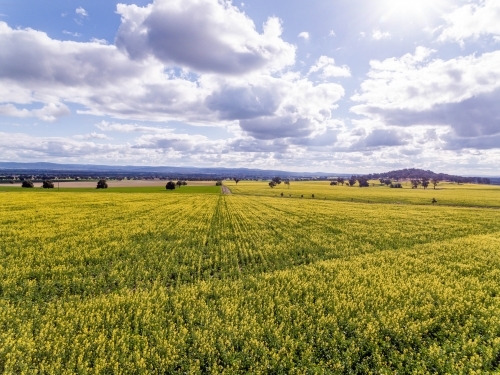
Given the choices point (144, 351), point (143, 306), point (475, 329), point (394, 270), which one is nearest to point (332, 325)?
point (475, 329)

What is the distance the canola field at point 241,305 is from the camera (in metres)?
10.3

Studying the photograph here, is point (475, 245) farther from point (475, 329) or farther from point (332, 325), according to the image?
point (332, 325)

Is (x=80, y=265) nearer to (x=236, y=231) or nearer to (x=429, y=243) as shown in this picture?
(x=236, y=231)

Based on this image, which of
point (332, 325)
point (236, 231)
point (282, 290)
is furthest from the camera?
point (236, 231)

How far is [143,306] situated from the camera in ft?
45.3

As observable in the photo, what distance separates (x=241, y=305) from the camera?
1427 centimetres

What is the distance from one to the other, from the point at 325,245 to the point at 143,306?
62.9ft

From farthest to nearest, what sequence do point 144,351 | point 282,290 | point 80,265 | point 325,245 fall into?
1. point 325,245
2. point 80,265
3. point 282,290
4. point 144,351

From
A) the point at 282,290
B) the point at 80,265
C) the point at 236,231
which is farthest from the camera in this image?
the point at 236,231

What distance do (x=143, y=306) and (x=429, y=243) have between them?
2985cm

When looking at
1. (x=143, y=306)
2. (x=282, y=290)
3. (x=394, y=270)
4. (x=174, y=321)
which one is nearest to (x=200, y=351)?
(x=174, y=321)

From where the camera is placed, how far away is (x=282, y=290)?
53.9 feet

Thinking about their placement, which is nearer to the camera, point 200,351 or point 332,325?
point 200,351

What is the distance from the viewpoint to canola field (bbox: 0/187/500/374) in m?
10.3
